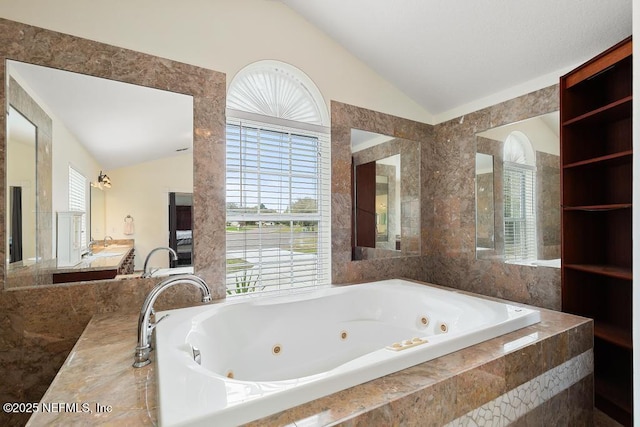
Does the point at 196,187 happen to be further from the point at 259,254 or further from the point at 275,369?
the point at 275,369

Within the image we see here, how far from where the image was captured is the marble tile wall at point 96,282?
5.05 ft

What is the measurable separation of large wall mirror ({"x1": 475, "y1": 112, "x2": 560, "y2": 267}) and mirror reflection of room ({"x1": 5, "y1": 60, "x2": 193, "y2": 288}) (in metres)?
2.33

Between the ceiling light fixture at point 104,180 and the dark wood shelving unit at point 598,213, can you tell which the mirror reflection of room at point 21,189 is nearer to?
the ceiling light fixture at point 104,180

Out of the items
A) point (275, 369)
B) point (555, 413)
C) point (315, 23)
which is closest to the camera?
point (555, 413)

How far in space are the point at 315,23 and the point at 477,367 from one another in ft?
8.22

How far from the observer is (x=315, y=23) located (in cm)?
244

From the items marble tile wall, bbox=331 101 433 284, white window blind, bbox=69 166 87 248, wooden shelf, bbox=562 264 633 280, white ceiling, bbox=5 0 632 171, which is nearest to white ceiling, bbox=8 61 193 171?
white ceiling, bbox=5 0 632 171

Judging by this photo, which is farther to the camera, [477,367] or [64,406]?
[477,367]

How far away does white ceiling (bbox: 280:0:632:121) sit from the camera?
1801mm

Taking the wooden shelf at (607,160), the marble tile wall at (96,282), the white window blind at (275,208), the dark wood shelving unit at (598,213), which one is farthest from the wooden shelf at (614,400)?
the marble tile wall at (96,282)

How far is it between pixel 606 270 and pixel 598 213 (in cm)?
49

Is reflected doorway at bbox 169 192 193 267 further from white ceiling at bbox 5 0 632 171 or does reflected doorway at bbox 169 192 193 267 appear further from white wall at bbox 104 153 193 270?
white ceiling at bbox 5 0 632 171

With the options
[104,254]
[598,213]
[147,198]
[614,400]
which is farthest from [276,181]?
[614,400]

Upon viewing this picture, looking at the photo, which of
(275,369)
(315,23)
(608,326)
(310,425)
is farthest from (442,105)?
(310,425)
